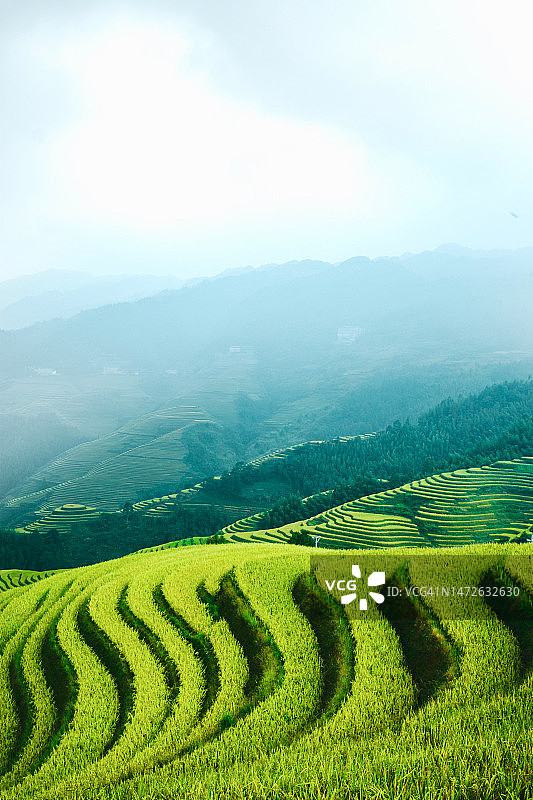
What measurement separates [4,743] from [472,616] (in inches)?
310

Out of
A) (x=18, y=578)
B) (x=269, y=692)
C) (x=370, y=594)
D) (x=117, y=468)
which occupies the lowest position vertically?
→ (x=18, y=578)

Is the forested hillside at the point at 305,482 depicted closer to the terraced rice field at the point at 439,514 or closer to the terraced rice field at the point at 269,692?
the terraced rice field at the point at 439,514

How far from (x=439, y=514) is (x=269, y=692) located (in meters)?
31.8

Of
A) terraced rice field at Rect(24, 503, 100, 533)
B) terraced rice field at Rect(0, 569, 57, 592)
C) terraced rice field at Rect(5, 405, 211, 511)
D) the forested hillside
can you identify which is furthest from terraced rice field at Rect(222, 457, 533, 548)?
terraced rice field at Rect(5, 405, 211, 511)

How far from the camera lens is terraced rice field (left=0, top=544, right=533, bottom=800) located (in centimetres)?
456

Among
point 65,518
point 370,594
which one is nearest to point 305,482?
point 65,518

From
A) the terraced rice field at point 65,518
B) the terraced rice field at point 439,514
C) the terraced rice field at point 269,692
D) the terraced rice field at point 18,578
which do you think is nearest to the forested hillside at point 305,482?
the terraced rice field at point 65,518

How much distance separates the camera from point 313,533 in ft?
113

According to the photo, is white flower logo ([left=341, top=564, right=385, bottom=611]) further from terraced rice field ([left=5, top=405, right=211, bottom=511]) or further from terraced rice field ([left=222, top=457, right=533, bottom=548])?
terraced rice field ([left=5, top=405, right=211, bottom=511])

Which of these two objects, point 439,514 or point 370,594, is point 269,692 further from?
point 439,514

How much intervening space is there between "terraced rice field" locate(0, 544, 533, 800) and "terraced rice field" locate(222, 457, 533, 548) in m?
22.3

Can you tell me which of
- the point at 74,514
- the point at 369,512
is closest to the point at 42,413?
the point at 74,514

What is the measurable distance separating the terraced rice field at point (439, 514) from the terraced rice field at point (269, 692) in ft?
73.2

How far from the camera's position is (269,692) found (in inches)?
272
